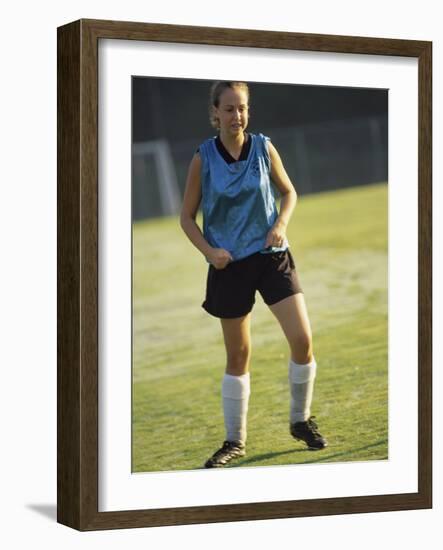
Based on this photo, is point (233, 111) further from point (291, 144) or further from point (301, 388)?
point (291, 144)

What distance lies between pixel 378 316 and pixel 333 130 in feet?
17.5

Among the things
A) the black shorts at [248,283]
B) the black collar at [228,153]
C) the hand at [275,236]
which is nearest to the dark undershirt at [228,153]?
the black collar at [228,153]

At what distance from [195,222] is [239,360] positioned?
80 cm

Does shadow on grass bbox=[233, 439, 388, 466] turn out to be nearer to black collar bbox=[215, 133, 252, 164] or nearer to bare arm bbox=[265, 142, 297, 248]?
bare arm bbox=[265, 142, 297, 248]

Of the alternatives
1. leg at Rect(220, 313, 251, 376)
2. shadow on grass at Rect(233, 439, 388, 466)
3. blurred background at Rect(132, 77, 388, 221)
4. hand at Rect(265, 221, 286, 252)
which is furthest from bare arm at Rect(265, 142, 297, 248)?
blurred background at Rect(132, 77, 388, 221)

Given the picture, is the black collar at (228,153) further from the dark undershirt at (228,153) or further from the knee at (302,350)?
the knee at (302,350)

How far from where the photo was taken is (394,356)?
299 inches

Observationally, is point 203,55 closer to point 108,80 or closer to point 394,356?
point 108,80

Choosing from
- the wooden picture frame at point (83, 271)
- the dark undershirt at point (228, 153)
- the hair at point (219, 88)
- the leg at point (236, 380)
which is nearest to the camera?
the wooden picture frame at point (83, 271)

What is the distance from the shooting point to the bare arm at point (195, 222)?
7152mm

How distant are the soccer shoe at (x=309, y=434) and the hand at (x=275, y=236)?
102 cm

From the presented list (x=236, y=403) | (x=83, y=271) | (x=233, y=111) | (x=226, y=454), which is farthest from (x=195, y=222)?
(x=226, y=454)

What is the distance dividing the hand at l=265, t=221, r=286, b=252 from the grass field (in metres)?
0.78

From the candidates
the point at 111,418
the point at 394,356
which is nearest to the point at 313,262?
the point at 394,356
